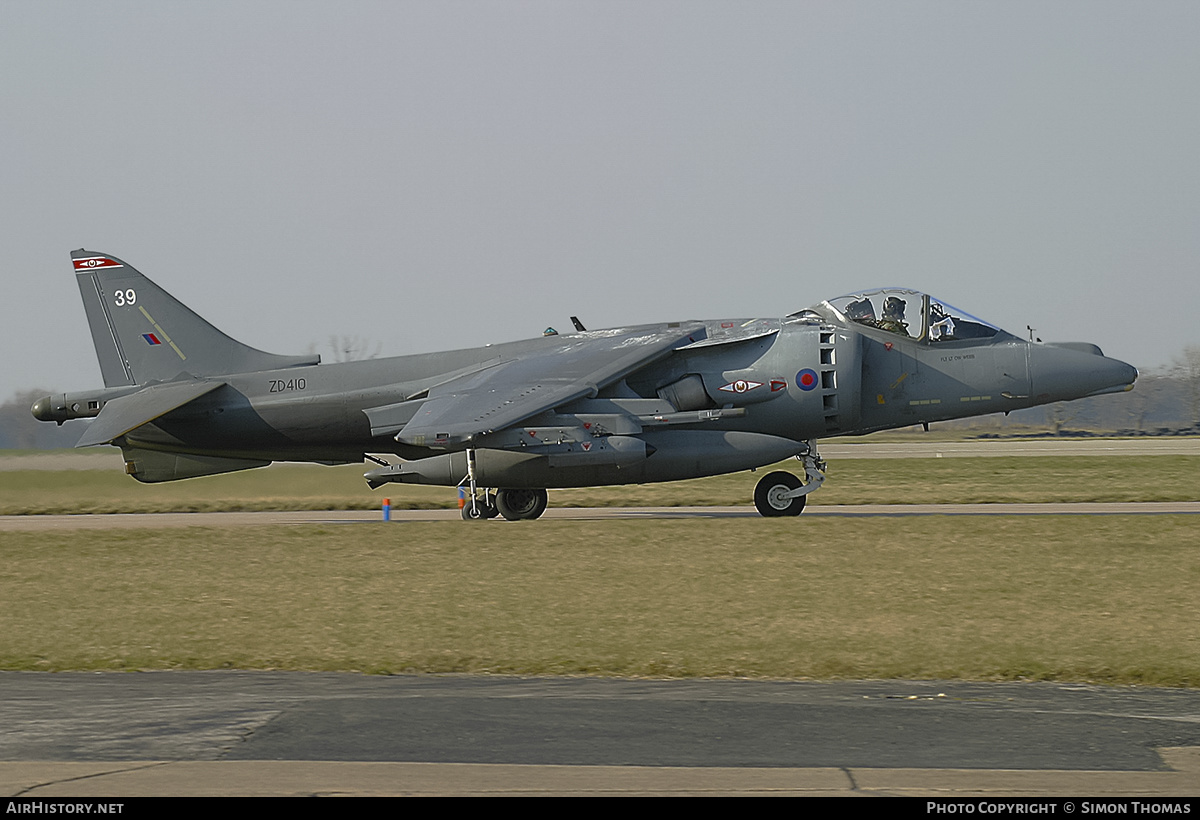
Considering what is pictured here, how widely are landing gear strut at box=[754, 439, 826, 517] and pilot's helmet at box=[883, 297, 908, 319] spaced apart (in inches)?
109

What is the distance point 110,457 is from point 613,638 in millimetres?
16962

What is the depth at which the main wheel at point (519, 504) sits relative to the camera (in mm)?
21344

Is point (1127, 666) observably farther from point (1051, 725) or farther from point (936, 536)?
point (936, 536)

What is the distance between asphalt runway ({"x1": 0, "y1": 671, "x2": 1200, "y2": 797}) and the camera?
5977 mm

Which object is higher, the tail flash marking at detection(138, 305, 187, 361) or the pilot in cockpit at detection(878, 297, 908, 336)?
the tail flash marking at detection(138, 305, 187, 361)

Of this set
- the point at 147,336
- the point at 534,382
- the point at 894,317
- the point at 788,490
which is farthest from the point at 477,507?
the point at 894,317

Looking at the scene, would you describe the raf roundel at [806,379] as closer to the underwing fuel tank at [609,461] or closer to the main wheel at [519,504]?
the underwing fuel tank at [609,461]

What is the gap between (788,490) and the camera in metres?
20.5

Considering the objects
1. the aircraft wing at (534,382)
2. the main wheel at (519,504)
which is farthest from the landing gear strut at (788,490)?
the main wheel at (519,504)

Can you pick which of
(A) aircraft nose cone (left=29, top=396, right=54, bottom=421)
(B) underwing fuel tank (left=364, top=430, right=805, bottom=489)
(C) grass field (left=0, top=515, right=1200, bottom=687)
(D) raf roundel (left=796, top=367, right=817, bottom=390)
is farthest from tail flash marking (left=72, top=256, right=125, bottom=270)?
(D) raf roundel (left=796, top=367, right=817, bottom=390)

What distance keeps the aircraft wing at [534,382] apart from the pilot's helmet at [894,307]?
3246 millimetres

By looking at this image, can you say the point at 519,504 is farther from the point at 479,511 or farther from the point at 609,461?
the point at 609,461

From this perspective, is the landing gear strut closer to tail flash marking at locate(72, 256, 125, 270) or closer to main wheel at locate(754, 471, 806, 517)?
main wheel at locate(754, 471, 806, 517)
